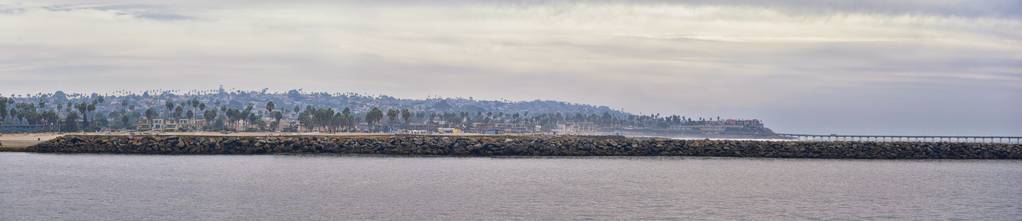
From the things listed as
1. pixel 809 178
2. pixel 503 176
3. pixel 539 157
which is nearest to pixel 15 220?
pixel 503 176

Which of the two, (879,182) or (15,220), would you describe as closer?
(15,220)

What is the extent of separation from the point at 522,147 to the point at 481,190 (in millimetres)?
33530

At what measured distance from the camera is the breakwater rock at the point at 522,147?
78688 millimetres

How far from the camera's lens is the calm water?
38812 millimetres

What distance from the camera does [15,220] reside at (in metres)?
34.6

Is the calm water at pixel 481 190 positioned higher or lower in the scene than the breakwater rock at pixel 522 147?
lower

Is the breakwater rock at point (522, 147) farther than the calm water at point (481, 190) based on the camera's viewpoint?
Yes

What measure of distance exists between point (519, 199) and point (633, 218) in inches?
285

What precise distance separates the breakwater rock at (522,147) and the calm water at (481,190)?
7.60m

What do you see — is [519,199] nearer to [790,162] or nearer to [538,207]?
[538,207]

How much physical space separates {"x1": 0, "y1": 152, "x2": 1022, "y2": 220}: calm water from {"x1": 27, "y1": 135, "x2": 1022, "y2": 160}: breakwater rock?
24.9 feet

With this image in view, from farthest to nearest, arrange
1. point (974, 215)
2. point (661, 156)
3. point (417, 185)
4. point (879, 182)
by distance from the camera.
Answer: point (661, 156), point (879, 182), point (417, 185), point (974, 215)

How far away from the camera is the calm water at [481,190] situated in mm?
38812

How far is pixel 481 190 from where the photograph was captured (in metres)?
47.5
